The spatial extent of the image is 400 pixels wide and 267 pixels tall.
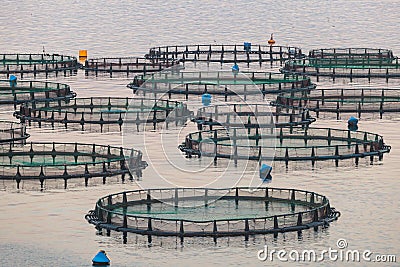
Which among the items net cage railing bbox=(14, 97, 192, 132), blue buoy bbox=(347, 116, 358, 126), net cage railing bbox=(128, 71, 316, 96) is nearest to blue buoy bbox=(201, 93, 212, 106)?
net cage railing bbox=(14, 97, 192, 132)

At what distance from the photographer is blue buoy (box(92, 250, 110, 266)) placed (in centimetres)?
10134

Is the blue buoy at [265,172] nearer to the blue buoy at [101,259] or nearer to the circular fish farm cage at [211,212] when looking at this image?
the circular fish farm cage at [211,212]

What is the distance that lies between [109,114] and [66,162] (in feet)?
109

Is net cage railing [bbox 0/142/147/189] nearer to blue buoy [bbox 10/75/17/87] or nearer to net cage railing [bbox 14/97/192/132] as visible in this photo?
net cage railing [bbox 14/97/192/132]

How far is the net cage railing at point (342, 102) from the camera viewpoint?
178 m

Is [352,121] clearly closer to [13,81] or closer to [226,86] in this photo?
[226,86]

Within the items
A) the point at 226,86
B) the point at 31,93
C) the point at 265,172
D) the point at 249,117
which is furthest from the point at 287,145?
the point at 226,86

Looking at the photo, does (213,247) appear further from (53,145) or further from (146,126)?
(146,126)

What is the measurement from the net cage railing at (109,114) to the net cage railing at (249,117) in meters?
3.52

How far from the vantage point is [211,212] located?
119m

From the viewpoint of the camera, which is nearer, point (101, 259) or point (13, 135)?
point (101, 259)

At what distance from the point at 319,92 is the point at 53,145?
60063mm

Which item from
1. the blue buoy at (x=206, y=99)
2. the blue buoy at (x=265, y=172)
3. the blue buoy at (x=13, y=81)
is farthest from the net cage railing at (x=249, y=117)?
the blue buoy at (x=13, y=81)

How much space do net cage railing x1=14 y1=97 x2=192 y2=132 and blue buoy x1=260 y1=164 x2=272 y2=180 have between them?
3099 cm
